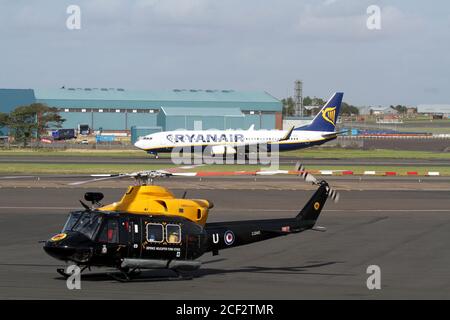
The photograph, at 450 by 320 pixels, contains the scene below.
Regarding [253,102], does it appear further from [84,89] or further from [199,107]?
[84,89]

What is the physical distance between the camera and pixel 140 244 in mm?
22094

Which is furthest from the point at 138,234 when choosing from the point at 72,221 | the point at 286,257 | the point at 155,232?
the point at 286,257

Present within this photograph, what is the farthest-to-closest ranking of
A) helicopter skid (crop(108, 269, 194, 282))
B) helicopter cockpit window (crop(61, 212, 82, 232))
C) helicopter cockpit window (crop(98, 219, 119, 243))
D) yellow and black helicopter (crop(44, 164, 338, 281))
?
helicopter skid (crop(108, 269, 194, 282))
helicopter cockpit window (crop(61, 212, 82, 232))
helicopter cockpit window (crop(98, 219, 119, 243))
yellow and black helicopter (crop(44, 164, 338, 281))

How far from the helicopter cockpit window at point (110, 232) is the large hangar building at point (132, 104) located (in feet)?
457

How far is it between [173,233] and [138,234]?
1056 millimetres

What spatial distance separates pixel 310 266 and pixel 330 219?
483 inches

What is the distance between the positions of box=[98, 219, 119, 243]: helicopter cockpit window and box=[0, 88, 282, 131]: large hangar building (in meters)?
139

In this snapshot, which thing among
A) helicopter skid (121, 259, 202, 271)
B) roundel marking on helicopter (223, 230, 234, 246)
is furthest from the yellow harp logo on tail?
helicopter skid (121, 259, 202, 271)

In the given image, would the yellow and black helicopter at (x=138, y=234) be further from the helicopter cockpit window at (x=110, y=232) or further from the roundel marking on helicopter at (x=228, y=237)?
the roundel marking on helicopter at (x=228, y=237)

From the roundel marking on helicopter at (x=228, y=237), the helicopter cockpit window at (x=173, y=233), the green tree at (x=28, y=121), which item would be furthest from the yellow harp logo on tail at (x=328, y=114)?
the helicopter cockpit window at (x=173, y=233)

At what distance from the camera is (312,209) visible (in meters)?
25.9

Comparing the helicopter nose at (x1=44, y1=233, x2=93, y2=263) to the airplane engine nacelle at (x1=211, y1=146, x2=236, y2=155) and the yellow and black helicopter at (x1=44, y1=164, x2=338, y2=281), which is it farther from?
the airplane engine nacelle at (x1=211, y1=146, x2=236, y2=155)

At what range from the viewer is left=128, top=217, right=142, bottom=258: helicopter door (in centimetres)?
2195
